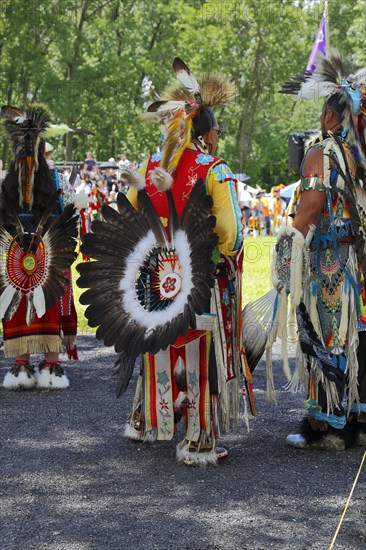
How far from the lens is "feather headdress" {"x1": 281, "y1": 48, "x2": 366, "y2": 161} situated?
3715mm

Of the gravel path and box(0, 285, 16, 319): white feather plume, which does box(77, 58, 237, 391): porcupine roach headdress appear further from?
box(0, 285, 16, 319): white feather plume

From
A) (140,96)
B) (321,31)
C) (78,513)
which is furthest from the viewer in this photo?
(140,96)

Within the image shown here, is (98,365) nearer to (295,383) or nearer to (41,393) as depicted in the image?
(41,393)

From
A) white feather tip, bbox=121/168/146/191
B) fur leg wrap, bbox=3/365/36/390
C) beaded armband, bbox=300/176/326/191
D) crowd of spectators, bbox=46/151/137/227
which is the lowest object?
fur leg wrap, bbox=3/365/36/390

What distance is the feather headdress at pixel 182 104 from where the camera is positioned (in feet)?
11.6

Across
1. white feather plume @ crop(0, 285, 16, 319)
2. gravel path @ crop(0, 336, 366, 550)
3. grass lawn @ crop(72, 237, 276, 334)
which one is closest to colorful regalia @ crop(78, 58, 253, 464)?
gravel path @ crop(0, 336, 366, 550)

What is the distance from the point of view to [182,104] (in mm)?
3564

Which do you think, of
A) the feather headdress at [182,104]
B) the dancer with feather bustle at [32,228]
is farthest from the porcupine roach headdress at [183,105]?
the dancer with feather bustle at [32,228]

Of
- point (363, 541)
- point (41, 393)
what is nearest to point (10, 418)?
point (41, 393)

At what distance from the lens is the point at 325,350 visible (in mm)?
3814

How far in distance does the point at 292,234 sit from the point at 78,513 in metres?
1.49

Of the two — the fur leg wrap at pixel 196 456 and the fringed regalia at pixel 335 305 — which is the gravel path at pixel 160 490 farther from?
the fringed regalia at pixel 335 305

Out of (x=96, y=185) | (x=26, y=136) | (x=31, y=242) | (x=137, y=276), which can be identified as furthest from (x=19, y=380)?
(x=96, y=185)

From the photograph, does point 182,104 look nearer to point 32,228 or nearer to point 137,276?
point 137,276
